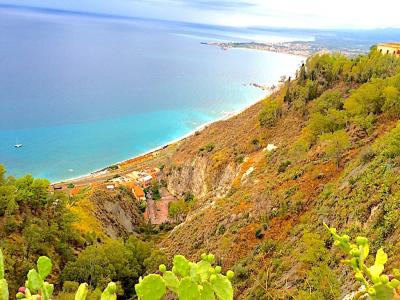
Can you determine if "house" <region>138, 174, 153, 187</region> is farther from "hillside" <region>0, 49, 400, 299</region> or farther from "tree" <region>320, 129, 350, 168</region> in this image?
"tree" <region>320, 129, 350, 168</region>

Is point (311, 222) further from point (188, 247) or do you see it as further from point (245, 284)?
point (188, 247)

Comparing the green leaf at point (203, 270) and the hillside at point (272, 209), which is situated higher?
the green leaf at point (203, 270)

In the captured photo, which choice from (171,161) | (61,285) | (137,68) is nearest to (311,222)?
(61,285)

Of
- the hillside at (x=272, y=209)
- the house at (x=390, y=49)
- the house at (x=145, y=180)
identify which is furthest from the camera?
the house at (x=145, y=180)

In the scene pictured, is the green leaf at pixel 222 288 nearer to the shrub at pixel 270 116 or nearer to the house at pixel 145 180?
the shrub at pixel 270 116


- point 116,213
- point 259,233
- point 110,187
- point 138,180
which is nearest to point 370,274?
point 259,233

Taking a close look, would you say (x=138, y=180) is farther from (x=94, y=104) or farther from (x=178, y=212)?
(x=94, y=104)

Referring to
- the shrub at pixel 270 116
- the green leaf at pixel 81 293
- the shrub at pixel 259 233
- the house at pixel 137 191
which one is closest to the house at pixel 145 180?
the house at pixel 137 191
